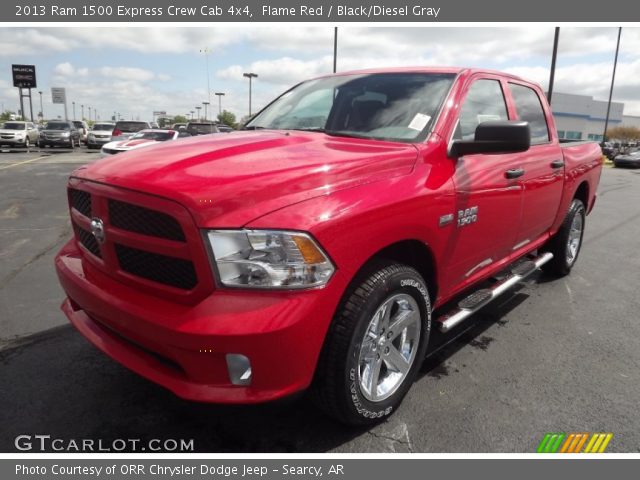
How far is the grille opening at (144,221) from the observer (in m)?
2.01

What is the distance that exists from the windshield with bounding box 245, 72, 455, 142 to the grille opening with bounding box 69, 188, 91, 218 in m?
1.43

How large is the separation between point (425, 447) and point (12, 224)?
7168 millimetres

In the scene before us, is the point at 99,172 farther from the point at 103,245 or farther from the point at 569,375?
the point at 569,375

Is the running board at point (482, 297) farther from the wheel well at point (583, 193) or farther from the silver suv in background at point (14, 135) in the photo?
the silver suv in background at point (14, 135)

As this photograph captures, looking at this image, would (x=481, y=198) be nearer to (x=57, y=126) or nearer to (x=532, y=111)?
(x=532, y=111)

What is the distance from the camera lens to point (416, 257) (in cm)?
274

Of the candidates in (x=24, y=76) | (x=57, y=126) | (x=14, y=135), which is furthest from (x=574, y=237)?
(x=24, y=76)

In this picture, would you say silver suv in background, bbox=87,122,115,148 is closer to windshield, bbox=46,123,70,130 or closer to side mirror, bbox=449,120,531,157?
windshield, bbox=46,123,70,130

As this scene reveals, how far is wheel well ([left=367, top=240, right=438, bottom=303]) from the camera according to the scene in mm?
2541

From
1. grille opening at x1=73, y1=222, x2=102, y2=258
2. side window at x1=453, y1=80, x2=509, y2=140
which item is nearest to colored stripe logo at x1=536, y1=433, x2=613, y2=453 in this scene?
side window at x1=453, y1=80, x2=509, y2=140

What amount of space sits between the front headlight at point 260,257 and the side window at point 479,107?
151cm

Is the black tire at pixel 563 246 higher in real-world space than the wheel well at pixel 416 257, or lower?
lower

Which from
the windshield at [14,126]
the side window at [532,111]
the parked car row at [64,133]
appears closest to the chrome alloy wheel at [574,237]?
the side window at [532,111]

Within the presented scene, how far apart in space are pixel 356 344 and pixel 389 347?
43 centimetres
